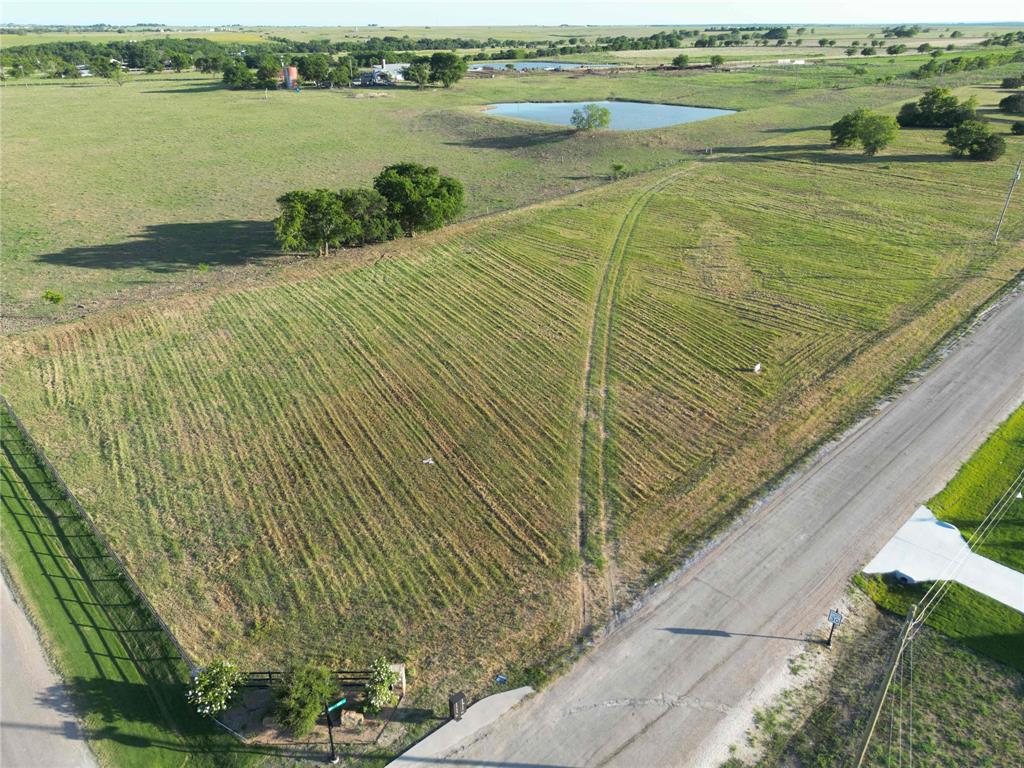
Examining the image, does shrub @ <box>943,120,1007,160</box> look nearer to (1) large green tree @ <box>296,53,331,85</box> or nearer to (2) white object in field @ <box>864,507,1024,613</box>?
(2) white object in field @ <box>864,507,1024,613</box>

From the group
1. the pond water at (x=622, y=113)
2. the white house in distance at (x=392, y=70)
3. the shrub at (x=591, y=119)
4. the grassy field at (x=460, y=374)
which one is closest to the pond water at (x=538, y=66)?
the white house in distance at (x=392, y=70)

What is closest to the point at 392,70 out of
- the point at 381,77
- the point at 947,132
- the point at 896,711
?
the point at 381,77

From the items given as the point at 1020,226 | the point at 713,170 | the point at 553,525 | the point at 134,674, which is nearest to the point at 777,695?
the point at 553,525

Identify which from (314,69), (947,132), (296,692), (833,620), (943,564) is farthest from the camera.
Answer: (314,69)

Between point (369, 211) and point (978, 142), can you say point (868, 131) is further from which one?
point (369, 211)

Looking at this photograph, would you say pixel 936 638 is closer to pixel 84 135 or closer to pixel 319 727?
pixel 319 727

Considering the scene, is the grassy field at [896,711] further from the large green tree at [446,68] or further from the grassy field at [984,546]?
the large green tree at [446,68]
